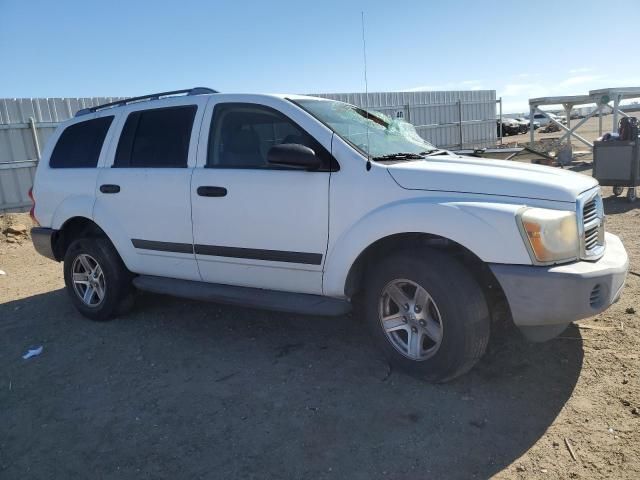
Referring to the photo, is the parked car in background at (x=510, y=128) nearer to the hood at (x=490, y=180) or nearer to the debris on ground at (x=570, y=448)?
the hood at (x=490, y=180)

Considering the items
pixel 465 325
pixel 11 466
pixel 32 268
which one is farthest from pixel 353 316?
pixel 32 268

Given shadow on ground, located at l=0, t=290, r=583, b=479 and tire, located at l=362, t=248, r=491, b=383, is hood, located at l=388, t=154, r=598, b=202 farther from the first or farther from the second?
shadow on ground, located at l=0, t=290, r=583, b=479

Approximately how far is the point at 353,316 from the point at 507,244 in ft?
6.38

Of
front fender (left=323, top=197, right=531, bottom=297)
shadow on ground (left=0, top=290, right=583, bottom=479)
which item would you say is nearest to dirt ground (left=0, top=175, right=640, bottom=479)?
shadow on ground (left=0, top=290, right=583, bottom=479)

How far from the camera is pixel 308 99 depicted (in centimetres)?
411

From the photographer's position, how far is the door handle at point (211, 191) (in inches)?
154

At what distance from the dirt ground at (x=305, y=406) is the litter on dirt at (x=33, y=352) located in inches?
1.6

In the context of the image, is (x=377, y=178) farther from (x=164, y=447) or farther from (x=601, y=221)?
(x=164, y=447)

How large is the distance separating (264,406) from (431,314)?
1.25m

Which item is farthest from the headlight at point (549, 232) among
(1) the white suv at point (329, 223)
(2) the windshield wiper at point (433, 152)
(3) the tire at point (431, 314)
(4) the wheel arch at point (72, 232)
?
(4) the wheel arch at point (72, 232)

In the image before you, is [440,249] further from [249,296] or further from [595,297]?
[249,296]

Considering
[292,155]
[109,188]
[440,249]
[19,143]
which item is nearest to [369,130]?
[292,155]

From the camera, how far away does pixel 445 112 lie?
20.7 metres

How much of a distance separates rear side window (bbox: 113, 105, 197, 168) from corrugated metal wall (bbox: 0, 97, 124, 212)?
7.51 meters
